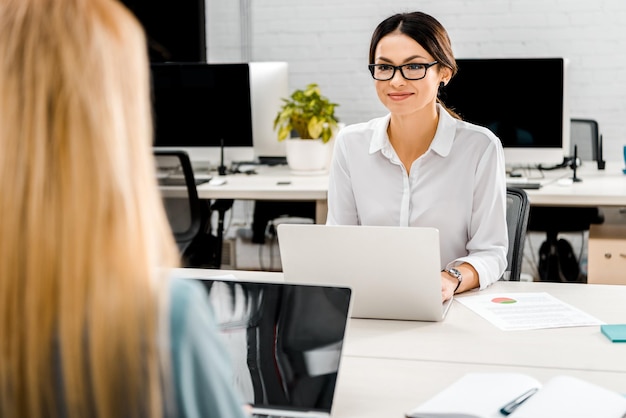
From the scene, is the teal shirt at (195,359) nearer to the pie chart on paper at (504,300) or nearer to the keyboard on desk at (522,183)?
the pie chart on paper at (504,300)

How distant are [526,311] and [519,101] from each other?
1802mm

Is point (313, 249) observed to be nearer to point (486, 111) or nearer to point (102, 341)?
point (102, 341)

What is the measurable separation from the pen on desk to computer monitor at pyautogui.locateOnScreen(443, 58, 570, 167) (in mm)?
2144

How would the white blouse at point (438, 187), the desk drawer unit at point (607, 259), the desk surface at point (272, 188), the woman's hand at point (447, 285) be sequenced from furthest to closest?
the desk surface at point (272, 188) → the desk drawer unit at point (607, 259) → the white blouse at point (438, 187) → the woman's hand at point (447, 285)

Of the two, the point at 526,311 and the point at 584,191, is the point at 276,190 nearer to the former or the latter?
the point at 584,191

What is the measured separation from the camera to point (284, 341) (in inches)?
46.1

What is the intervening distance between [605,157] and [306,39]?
6.62 ft

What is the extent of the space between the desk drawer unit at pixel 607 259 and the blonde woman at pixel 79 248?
2523 mm

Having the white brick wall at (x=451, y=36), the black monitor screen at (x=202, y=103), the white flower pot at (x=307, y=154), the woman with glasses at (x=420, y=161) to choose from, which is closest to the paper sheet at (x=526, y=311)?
the woman with glasses at (x=420, y=161)

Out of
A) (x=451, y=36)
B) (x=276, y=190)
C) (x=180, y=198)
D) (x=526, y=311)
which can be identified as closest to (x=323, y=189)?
(x=276, y=190)

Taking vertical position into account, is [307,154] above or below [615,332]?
above

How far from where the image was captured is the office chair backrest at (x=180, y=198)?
2844 mm

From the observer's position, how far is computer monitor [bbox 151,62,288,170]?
131 inches

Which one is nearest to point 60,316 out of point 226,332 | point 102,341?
point 102,341
